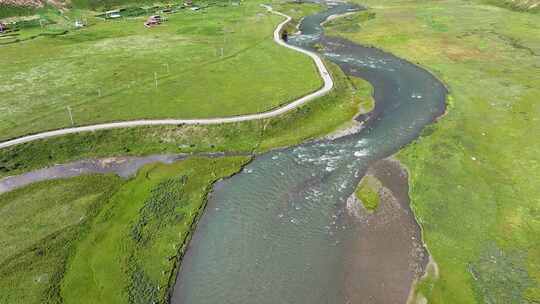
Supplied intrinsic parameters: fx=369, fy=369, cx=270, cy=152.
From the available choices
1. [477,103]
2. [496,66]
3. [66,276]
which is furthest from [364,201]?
[496,66]

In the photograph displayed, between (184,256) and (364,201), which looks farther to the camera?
(364,201)

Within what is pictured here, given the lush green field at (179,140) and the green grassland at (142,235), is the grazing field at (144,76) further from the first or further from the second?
the green grassland at (142,235)

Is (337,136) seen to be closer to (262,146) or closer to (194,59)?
(262,146)

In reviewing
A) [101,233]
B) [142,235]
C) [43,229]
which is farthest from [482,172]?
[43,229]

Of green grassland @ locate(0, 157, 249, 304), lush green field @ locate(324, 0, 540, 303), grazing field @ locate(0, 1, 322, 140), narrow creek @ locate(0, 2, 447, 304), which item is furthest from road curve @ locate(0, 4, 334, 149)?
lush green field @ locate(324, 0, 540, 303)

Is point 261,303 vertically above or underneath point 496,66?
underneath

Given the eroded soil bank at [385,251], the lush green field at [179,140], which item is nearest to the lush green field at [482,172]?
the eroded soil bank at [385,251]
